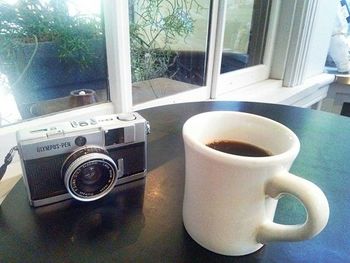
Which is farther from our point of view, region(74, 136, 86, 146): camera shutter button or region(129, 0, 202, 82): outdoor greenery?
region(129, 0, 202, 82): outdoor greenery

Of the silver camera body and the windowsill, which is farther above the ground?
the silver camera body

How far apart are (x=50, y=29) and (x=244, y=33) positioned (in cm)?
77

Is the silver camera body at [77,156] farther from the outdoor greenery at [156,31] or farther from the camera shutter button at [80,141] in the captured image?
the outdoor greenery at [156,31]

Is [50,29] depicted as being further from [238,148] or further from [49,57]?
[238,148]

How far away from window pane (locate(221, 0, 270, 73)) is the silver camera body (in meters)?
0.78

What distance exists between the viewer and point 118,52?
0.64 metres

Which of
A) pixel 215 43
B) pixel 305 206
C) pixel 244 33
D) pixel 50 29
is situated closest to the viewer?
pixel 305 206

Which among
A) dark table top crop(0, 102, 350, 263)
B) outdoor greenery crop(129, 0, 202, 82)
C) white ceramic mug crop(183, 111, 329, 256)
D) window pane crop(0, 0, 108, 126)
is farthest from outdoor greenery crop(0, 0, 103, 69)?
white ceramic mug crop(183, 111, 329, 256)

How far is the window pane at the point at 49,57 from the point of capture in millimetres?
579

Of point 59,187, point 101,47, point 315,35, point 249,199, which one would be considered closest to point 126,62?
point 101,47

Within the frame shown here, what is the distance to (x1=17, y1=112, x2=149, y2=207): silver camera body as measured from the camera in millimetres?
303

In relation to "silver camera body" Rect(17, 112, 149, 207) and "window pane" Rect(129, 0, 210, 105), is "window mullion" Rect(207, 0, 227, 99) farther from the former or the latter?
"silver camera body" Rect(17, 112, 149, 207)

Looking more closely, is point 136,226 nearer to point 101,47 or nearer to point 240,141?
point 240,141

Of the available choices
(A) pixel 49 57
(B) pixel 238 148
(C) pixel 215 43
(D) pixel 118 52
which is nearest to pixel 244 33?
(C) pixel 215 43
